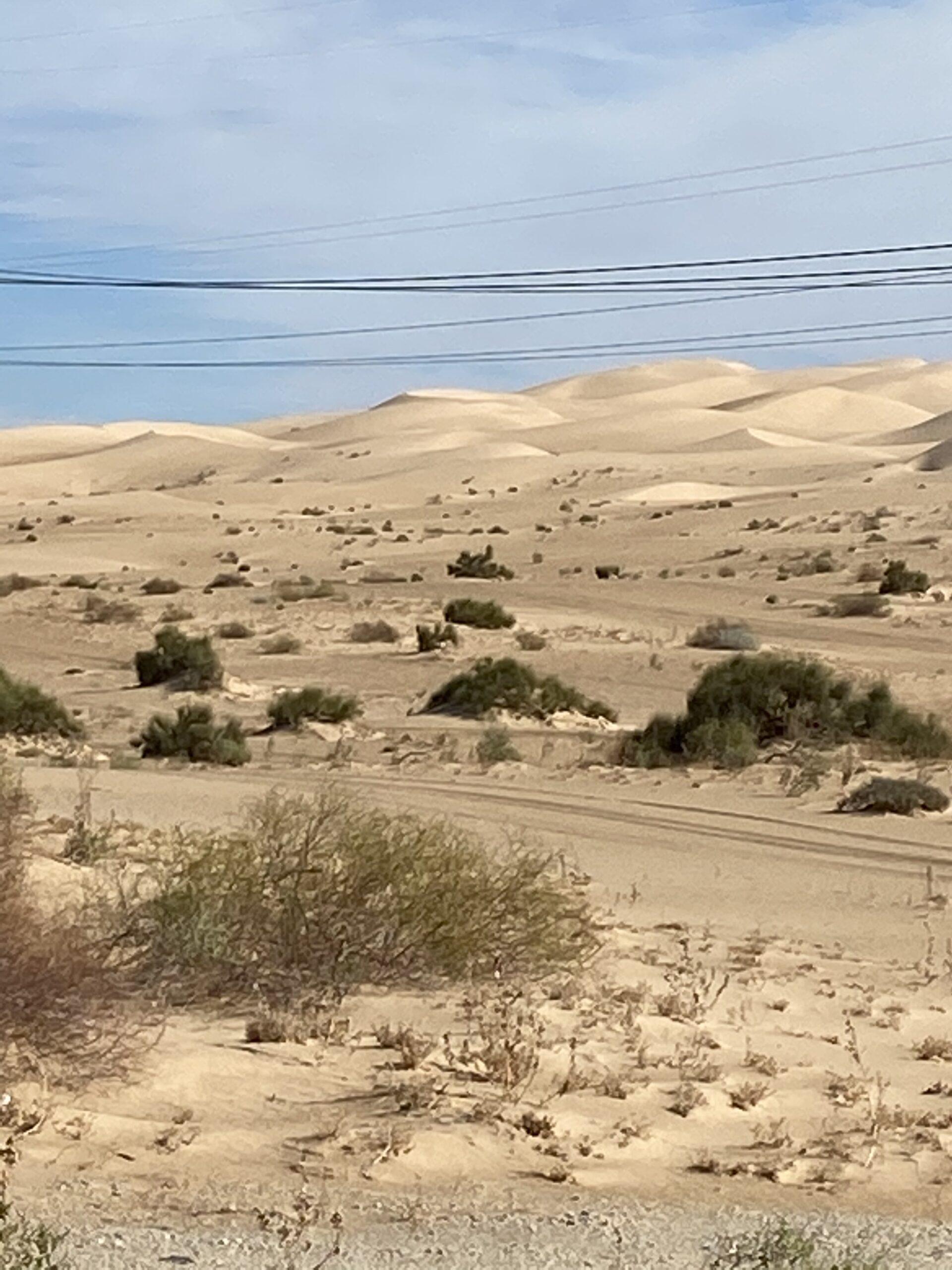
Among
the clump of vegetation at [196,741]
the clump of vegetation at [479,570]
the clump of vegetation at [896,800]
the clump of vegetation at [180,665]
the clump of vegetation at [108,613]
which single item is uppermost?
the clump of vegetation at [479,570]

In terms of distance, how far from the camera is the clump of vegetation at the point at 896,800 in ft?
75.7

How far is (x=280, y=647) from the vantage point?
142 feet

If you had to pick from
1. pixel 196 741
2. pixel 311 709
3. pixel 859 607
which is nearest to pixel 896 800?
pixel 196 741

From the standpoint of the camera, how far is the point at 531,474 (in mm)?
124812

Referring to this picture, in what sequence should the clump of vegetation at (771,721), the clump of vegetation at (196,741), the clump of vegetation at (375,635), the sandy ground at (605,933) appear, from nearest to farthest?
the sandy ground at (605,933), the clump of vegetation at (196,741), the clump of vegetation at (771,721), the clump of vegetation at (375,635)

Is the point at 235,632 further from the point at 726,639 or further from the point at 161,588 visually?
the point at 161,588

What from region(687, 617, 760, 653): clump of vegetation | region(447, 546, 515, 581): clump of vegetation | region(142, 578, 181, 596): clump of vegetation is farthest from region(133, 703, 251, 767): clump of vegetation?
region(447, 546, 515, 581): clump of vegetation

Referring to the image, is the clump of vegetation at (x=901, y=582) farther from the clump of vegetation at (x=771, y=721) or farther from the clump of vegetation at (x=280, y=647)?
the clump of vegetation at (x=771, y=721)

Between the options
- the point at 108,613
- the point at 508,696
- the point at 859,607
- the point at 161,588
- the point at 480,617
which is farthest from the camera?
the point at 161,588

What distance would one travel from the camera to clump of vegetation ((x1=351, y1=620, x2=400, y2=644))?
44.4 meters

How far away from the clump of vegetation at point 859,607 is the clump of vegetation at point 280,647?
45.8 ft

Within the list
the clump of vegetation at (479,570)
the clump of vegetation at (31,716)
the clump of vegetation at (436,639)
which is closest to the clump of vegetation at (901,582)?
the clump of vegetation at (479,570)

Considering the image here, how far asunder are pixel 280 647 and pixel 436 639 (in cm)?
355

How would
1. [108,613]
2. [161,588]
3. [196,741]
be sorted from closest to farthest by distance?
[196,741], [108,613], [161,588]
